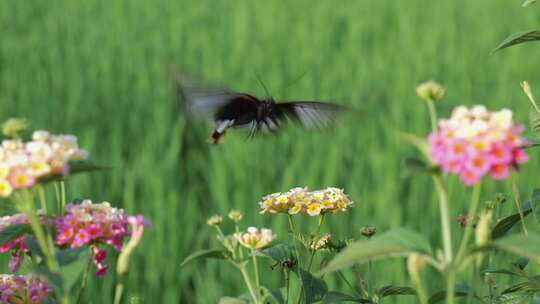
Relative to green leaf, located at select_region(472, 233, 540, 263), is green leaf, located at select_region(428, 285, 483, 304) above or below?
below

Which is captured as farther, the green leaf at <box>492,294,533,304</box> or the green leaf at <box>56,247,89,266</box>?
the green leaf at <box>492,294,533,304</box>

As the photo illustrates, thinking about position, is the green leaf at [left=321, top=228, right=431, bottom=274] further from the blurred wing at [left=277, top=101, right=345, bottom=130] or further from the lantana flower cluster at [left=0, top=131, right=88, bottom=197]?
the blurred wing at [left=277, top=101, right=345, bottom=130]

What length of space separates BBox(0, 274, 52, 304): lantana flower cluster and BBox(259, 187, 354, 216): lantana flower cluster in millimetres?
265

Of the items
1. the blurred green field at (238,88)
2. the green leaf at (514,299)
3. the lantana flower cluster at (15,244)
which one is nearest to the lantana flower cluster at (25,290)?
the lantana flower cluster at (15,244)

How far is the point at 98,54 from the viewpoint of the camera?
4.82 metres

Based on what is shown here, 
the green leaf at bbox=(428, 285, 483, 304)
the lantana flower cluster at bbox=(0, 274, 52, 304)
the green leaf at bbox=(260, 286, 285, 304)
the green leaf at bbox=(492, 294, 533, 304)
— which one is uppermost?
the lantana flower cluster at bbox=(0, 274, 52, 304)

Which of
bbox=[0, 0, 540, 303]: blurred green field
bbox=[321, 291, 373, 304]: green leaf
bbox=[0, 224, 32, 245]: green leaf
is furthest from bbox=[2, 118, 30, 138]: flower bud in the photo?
bbox=[0, 0, 540, 303]: blurred green field

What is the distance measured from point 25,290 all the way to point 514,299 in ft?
1.81

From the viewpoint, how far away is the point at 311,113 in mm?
1526

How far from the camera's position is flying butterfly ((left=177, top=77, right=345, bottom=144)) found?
1503 millimetres

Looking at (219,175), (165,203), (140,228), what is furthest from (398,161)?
(140,228)

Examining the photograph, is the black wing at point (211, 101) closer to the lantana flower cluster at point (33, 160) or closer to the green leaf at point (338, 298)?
the green leaf at point (338, 298)

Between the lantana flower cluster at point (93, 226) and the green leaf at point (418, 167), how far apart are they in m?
0.27

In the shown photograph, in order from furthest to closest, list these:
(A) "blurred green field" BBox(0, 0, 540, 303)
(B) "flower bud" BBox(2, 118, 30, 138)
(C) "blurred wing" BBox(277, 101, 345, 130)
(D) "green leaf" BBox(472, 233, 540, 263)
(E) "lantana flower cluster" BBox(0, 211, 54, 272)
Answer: (A) "blurred green field" BBox(0, 0, 540, 303) < (C) "blurred wing" BBox(277, 101, 345, 130) < (E) "lantana flower cluster" BBox(0, 211, 54, 272) < (B) "flower bud" BBox(2, 118, 30, 138) < (D) "green leaf" BBox(472, 233, 540, 263)
